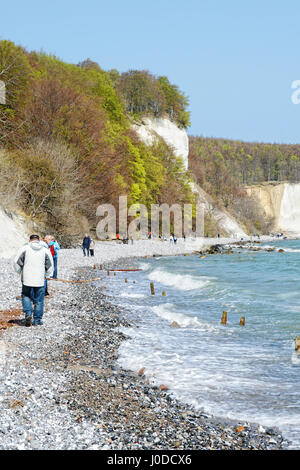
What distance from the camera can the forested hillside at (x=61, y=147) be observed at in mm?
32938

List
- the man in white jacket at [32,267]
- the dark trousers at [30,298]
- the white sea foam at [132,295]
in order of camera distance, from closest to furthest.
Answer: the man in white jacket at [32,267]
the dark trousers at [30,298]
the white sea foam at [132,295]

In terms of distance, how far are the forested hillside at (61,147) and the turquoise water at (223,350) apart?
54.9 feet

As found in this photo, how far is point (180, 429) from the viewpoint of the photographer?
533cm

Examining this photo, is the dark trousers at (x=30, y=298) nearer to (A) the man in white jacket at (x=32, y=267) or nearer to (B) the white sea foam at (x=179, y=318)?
(A) the man in white jacket at (x=32, y=267)

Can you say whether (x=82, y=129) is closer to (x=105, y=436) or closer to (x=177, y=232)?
(x=177, y=232)

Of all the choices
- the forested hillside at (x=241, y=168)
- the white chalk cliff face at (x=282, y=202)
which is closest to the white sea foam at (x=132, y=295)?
the forested hillside at (x=241, y=168)

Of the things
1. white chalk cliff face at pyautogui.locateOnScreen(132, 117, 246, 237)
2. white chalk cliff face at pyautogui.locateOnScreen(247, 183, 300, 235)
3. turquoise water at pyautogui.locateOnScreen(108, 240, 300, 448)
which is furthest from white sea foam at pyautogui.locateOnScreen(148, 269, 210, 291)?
white chalk cliff face at pyautogui.locateOnScreen(247, 183, 300, 235)

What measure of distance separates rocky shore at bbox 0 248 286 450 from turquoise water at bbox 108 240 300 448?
1.51ft

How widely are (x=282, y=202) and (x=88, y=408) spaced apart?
128 metres

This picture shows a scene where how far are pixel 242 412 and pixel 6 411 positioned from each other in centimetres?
326

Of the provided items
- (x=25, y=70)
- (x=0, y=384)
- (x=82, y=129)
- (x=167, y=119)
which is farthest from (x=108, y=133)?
(x=0, y=384)

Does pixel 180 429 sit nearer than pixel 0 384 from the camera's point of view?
Yes

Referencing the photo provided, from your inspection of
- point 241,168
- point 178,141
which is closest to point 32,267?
point 178,141

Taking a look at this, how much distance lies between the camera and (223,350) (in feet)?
30.8
